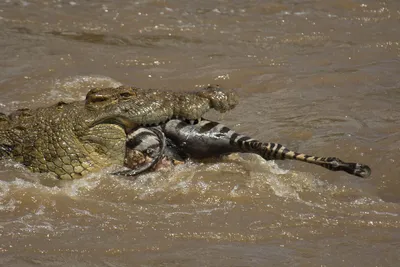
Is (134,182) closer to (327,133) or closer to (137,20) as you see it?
(327,133)

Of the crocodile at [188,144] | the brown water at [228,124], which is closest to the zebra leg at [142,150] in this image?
the crocodile at [188,144]

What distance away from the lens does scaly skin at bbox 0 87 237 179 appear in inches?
204

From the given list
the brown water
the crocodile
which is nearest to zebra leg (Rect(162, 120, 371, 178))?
the crocodile

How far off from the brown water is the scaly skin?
0.12m

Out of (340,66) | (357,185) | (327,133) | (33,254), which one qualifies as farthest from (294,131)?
(33,254)

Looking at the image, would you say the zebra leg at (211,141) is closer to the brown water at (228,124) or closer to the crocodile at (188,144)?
the crocodile at (188,144)

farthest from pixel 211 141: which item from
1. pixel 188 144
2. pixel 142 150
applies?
pixel 142 150

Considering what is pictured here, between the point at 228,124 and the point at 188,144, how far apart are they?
1229 mm

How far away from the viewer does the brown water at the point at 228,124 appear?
14.5ft

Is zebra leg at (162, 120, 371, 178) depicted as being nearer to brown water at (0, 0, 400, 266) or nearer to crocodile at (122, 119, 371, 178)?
crocodile at (122, 119, 371, 178)

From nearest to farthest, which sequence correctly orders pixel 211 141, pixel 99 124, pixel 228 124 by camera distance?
pixel 99 124 < pixel 211 141 < pixel 228 124

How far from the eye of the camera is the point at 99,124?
5223mm

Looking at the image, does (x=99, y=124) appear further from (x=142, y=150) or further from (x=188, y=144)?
(x=188, y=144)

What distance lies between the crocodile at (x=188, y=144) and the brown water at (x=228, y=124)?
112 millimetres
